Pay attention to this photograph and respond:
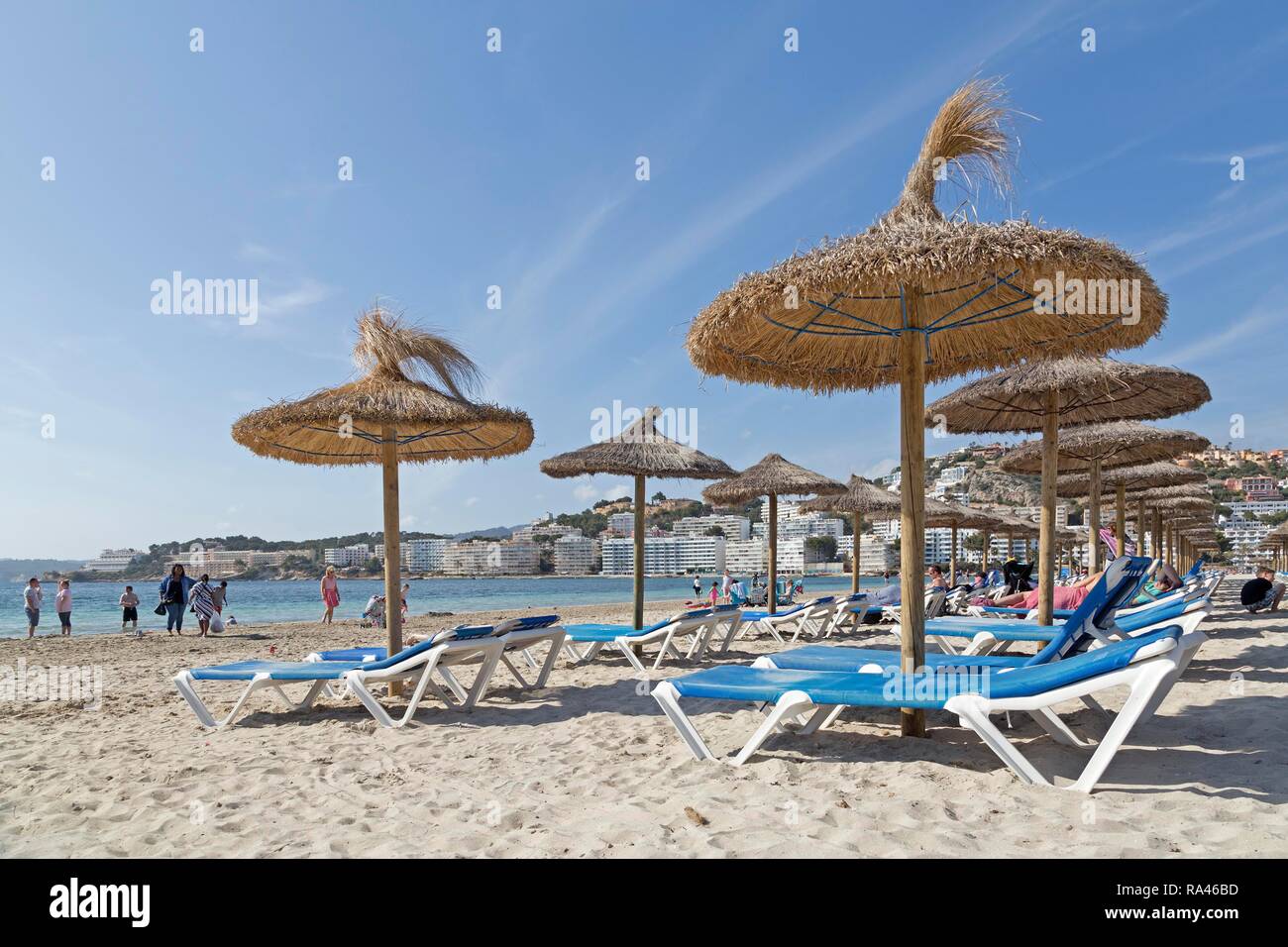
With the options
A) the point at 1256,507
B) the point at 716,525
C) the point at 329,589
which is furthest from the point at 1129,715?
the point at 716,525

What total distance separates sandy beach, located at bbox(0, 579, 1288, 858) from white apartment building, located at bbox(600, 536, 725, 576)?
96455mm

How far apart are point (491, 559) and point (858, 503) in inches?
3585

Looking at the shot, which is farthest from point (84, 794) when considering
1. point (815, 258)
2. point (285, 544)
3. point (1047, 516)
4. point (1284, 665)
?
point (285, 544)

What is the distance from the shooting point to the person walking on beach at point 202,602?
45.8ft

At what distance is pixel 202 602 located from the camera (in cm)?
1411

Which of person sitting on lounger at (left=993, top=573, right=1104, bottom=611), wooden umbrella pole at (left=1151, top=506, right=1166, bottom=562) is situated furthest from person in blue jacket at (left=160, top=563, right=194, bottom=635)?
wooden umbrella pole at (left=1151, top=506, right=1166, bottom=562)

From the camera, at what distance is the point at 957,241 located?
3.36 m

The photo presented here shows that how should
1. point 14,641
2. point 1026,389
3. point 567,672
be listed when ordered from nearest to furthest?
point 1026,389
point 567,672
point 14,641

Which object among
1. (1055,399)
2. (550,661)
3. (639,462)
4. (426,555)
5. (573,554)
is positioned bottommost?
(426,555)

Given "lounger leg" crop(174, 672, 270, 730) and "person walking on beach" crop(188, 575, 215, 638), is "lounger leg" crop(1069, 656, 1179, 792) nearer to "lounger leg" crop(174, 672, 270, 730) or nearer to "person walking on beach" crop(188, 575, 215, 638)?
"lounger leg" crop(174, 672, 270, 730)

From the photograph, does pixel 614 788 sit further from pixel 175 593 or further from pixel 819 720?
pixel 175 593

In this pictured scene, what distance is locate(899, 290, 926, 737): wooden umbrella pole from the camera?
401 centimetres

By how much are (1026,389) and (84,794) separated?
709 centimetres
